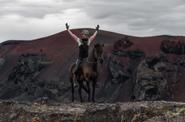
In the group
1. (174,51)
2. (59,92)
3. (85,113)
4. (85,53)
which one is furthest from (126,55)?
(85,113)

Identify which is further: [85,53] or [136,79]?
[136,79]

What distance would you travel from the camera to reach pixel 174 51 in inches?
3755

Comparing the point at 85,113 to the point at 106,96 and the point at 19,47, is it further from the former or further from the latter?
the point at 19,47

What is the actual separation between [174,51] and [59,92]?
69.9ft

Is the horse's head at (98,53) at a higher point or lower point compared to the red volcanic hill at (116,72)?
higher

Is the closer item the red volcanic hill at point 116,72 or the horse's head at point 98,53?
the horse's head at point 98,53

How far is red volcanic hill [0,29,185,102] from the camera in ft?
281

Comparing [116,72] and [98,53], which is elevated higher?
[98,53]

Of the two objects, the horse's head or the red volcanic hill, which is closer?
the horse's head

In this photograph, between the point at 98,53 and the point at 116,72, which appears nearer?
the point at 98,53

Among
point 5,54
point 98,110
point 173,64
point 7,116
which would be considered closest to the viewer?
point 98,110

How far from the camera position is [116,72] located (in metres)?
93.5

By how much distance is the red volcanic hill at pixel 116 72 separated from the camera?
281ft

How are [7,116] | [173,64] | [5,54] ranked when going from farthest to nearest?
[5,54] < [173,64] < [7,116]
